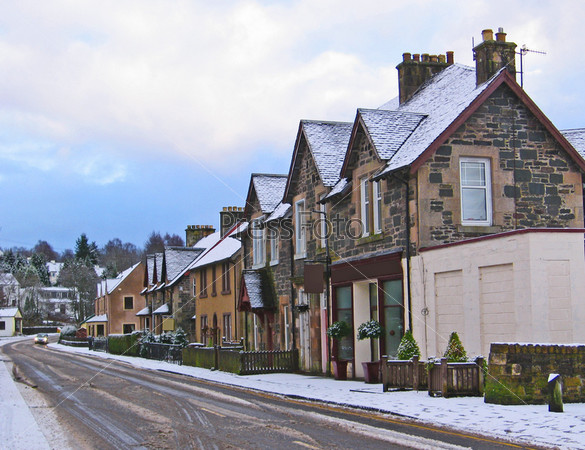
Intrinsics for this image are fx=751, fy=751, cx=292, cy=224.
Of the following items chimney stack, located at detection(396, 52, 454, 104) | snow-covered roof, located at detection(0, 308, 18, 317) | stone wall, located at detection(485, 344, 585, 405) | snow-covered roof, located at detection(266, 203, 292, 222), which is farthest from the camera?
snow-covered roof, located at detection(0, 308, 18, 317)

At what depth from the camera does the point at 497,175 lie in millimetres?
20719

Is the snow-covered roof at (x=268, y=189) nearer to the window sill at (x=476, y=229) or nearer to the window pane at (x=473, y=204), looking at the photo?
the window pane at (x=473, y=204)

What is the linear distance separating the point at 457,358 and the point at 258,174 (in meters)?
19.7

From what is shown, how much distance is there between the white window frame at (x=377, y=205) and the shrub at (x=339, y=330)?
11.7 ft

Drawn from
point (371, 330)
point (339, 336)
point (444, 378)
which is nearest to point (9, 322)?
point (339, 336)

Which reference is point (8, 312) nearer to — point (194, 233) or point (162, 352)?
point (194, 233)

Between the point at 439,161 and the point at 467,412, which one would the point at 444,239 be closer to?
the point at 439,161

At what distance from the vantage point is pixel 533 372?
48.9 ft

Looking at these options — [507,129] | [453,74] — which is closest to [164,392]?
[507,129]

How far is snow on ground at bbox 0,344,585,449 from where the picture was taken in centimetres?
1126

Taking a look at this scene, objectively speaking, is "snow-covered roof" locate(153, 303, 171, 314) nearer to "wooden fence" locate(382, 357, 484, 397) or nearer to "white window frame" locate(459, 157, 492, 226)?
"white window frame" locate(459, 157, 492, 226)

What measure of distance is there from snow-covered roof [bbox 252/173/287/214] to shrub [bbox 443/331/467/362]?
16487mm

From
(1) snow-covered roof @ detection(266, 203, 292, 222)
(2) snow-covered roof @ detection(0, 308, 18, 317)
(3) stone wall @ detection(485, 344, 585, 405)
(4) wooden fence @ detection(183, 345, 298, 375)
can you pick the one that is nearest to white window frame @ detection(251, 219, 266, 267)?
(1) snow-covered roof @ detection(266, 203, 292, 222)

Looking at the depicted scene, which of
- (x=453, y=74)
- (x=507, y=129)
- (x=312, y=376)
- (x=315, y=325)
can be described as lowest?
(x=312, y=376)
